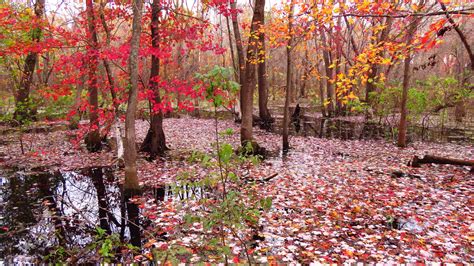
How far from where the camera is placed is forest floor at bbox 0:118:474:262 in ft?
16.9

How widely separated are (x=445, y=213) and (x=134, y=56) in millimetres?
8194

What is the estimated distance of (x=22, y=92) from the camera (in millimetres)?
18625

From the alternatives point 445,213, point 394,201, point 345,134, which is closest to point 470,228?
point 445,213

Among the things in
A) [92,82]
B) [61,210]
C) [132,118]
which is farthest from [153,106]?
[61,210]

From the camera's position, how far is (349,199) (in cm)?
747

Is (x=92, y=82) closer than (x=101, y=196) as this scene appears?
No

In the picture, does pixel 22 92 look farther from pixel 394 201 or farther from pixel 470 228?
pixel 470 228

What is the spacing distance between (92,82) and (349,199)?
1103 cm

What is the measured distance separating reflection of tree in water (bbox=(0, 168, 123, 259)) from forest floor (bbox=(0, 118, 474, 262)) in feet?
4.04

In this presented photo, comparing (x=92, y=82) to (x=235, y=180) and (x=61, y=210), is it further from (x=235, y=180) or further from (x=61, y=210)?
(x=235, y=180)

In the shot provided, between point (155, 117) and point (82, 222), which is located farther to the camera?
point (155, 117)

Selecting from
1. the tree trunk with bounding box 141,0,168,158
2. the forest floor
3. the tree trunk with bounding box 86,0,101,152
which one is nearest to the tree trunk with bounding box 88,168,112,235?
the forest floor

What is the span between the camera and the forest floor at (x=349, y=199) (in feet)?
16.9

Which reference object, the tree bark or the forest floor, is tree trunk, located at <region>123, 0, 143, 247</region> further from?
the tree bark
